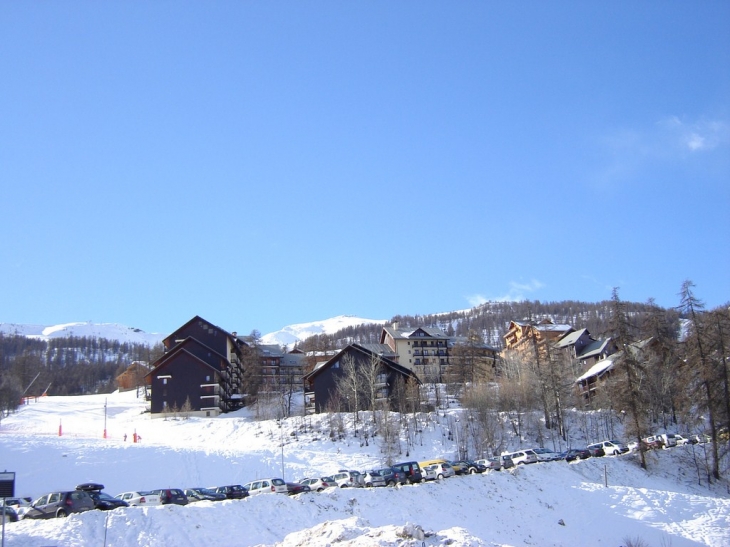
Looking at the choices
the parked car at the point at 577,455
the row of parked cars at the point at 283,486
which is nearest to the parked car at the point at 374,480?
the row of parked cars at the point at 283,486

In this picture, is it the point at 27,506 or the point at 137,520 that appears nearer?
the point at 137,520

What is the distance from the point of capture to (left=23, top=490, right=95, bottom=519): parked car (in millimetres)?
27047

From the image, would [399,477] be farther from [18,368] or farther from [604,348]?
[18,368]

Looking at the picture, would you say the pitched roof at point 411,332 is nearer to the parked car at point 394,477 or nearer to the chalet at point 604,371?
the chalet at point 604,371

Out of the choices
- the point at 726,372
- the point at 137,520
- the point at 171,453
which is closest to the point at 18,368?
the point at 171,453

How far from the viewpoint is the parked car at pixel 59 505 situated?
88.7 feet

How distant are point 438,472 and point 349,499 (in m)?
12.0

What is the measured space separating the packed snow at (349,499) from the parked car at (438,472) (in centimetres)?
397

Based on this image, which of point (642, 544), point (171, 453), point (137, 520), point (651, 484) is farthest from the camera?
point (171, 453)

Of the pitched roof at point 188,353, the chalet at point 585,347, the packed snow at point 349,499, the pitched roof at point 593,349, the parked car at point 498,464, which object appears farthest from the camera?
the pitched roof at point 593,349

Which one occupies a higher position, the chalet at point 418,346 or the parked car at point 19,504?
the chalet at point 418,346

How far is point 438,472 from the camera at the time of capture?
41156 millimetres

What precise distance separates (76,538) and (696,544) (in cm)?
3070

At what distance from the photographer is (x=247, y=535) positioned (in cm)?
2509
